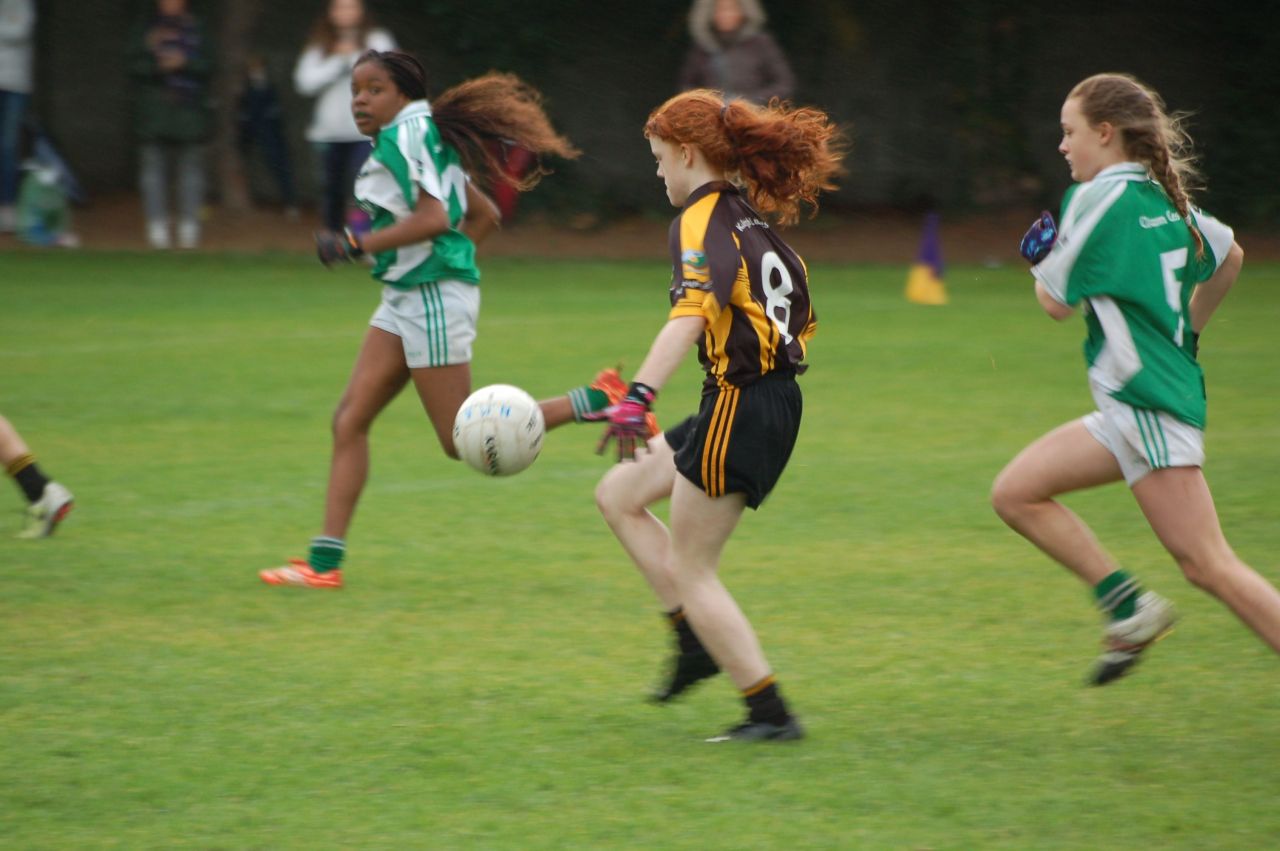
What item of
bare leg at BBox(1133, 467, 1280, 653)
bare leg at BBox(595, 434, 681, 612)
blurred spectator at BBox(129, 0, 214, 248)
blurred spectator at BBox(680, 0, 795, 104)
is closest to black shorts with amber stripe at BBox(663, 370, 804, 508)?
bare leg at BBox(595, 434, 681, 612)

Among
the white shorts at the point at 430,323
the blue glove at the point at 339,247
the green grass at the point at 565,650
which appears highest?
the blue glove at the point at 339,247

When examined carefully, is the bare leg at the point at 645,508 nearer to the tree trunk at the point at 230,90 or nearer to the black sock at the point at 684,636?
the black sock at the point at 684,636

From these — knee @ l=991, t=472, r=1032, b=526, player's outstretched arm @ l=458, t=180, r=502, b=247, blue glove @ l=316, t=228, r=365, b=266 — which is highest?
player's outstretched arm @ l=458, t=180, r=502, b=247

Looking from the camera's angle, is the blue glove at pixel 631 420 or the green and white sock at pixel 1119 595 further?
the green and white sock at pixel 1119 595

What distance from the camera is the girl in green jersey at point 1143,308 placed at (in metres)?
4.79

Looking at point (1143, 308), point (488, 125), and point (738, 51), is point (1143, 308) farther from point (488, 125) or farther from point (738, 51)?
point (738, 51)

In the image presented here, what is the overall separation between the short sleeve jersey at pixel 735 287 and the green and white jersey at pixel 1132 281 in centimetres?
70

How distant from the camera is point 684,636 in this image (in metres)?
5.33

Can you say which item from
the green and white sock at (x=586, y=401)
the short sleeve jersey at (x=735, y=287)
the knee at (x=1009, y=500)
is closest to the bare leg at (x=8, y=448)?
the green and white sock at (x=586, y=401)

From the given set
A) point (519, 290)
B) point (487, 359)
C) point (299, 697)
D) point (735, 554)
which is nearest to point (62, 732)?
point (299, 697)

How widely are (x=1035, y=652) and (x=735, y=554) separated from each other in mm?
1810

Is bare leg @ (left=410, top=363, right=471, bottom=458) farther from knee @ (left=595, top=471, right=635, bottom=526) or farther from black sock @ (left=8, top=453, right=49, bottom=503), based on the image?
black sock @ (left=8, top=453, right=49, bottom=503)

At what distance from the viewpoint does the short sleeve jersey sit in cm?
469

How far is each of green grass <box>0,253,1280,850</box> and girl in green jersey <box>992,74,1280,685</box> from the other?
57 centimetres
